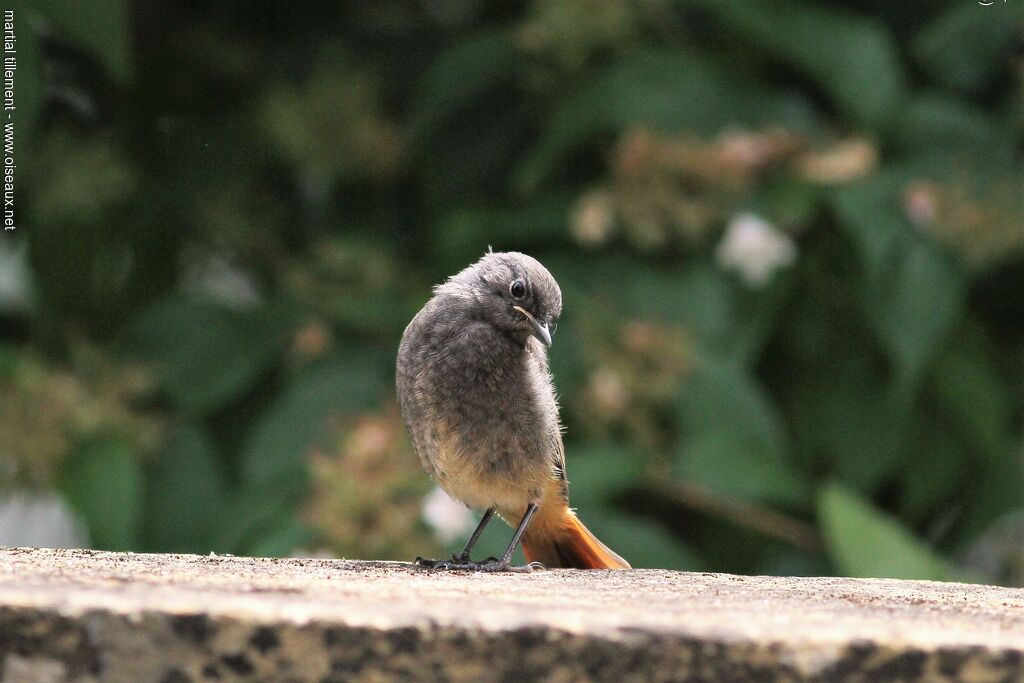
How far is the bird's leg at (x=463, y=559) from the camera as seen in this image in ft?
9.67

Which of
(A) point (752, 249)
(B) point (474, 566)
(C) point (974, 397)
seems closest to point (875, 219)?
(A) point (752, 249)

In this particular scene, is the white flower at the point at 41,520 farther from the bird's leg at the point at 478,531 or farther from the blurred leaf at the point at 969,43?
the blurred leaf at the point at 969,43

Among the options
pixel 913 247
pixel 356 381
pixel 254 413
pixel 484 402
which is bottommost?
pixel 254 413

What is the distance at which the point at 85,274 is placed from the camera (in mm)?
4688


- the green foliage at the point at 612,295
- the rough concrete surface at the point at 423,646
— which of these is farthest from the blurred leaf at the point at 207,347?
the rough concrete surface at the point at 423,646

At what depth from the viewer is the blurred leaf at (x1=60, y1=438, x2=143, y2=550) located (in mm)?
3859

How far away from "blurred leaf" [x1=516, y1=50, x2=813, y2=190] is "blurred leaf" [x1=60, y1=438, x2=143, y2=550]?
1.57 meters

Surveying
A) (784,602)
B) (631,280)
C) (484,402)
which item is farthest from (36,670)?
(631,280)

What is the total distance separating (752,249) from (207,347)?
1.80 metres

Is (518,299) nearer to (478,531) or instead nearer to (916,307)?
(478,531)

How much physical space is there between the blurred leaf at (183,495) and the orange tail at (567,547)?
1148mm

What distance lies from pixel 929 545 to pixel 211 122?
3022 mm

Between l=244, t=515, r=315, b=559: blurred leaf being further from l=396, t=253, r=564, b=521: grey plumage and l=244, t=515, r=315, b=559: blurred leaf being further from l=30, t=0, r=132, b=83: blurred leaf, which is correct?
l=30, t=0, r=132, b=83: blurred leaf

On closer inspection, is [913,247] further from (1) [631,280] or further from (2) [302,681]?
(2) [302,681]
